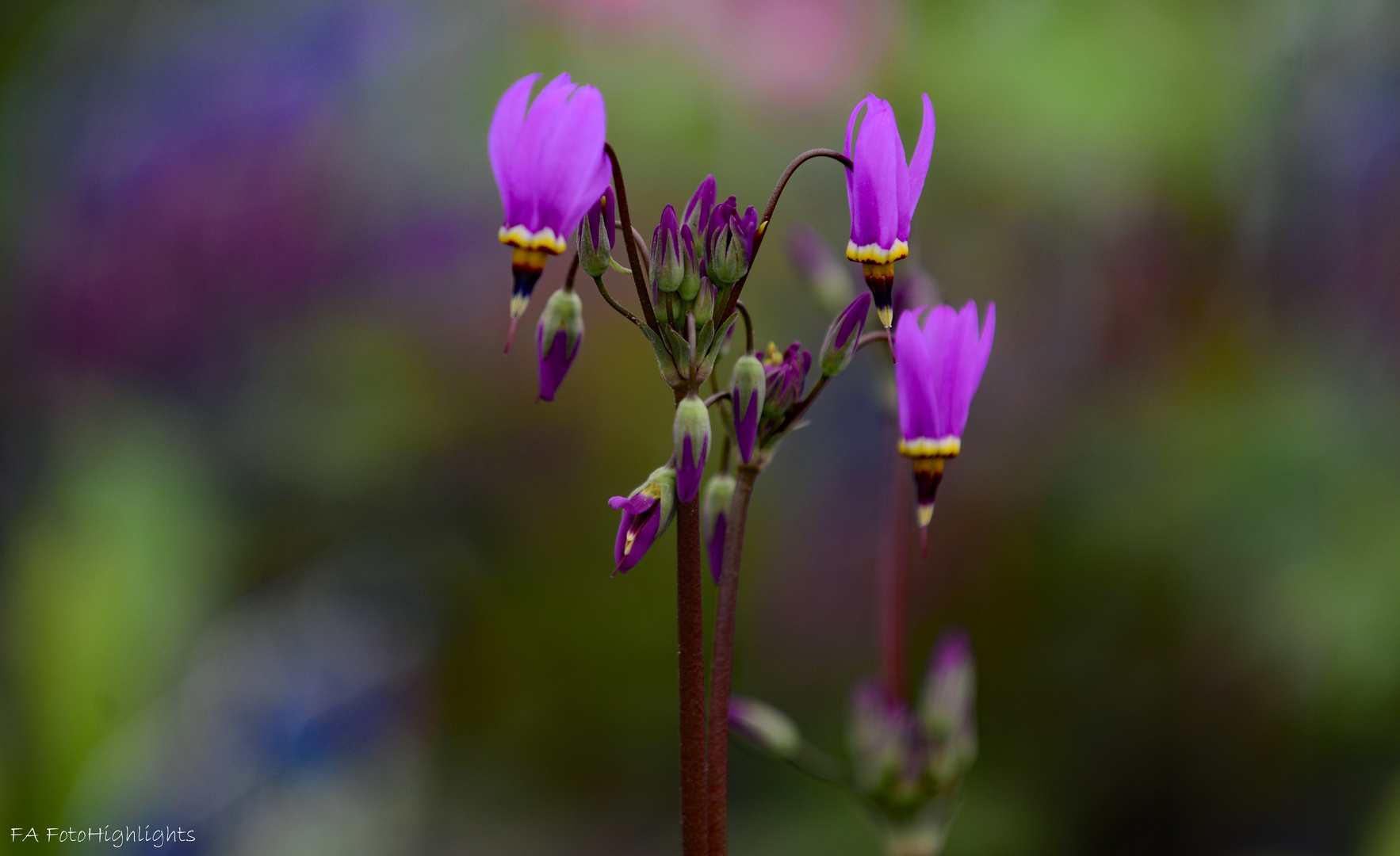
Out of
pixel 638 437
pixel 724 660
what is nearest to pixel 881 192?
pixel 724 660

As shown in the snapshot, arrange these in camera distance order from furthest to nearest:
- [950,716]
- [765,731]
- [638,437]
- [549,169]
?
[638,437]
[950,716]
[765,731]
[549,169]

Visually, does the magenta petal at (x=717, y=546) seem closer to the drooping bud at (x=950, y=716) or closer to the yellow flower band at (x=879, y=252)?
the yellow flower band at (x=879, y=252)

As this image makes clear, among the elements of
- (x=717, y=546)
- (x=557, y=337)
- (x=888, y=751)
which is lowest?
(x=888, y=751)

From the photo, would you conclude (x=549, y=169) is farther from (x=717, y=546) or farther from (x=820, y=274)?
(x=820, y=274)

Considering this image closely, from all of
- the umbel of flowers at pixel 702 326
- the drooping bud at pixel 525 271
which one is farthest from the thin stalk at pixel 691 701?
the drooping bud at pixel 525 271

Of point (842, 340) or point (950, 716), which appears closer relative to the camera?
point (842, 340)

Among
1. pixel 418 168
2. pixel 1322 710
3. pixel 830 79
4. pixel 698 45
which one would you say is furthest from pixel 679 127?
pixel 1322 710

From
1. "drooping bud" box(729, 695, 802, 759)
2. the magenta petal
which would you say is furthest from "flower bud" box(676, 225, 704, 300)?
"drooping bud" box(729, 695, 802, 759)
